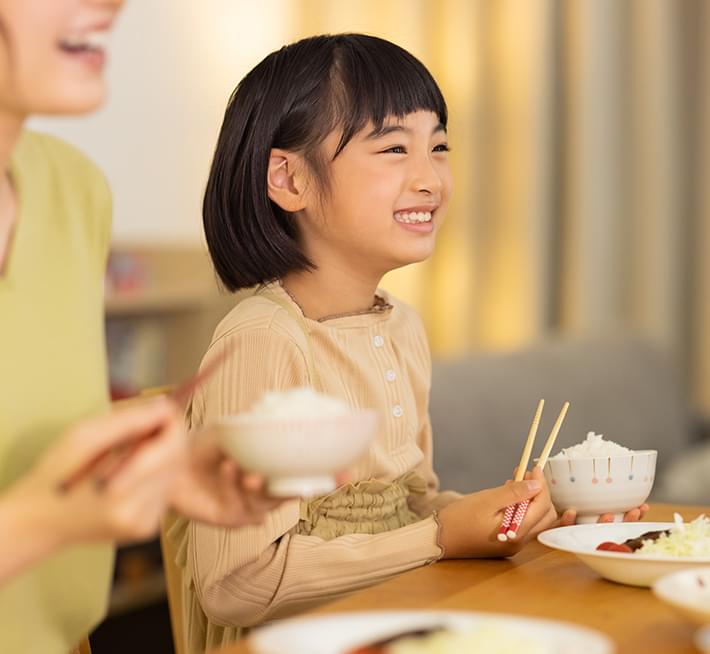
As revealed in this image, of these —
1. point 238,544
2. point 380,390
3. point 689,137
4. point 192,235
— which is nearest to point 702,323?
point 689,137

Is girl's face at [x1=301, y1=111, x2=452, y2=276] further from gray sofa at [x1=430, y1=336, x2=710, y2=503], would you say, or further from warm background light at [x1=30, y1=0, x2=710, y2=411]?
warm background light at [x1=30, y1=0, x2=710, y2=411]

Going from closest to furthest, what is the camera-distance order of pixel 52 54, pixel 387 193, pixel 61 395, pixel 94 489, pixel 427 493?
1. pixel 94 489
2. pixel 52 54
3. pixel 61 395
4. pixel 387 193
5. pixel 427 493

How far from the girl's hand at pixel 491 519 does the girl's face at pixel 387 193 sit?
0.33 metres

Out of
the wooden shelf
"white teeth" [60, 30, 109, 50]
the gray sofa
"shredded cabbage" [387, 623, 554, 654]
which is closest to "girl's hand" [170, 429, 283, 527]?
"shredded cabbage" [387, 623, 554, 654]

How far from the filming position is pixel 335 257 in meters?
1.46

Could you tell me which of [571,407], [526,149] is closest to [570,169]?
[526,149]

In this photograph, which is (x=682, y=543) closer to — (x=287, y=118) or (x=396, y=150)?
(x=396, y=150)

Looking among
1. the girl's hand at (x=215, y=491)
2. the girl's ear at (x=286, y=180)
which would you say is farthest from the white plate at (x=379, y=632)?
the girl's ear at (x=286, y=180)

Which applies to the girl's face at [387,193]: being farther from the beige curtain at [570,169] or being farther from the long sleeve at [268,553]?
the beige curtain at [570,169]

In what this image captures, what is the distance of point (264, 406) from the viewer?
0.86 metres

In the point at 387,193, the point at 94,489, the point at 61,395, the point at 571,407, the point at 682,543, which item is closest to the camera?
the point at 94,489

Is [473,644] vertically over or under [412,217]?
under

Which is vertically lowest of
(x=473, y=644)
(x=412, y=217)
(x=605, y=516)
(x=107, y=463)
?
(x=605, y=516)

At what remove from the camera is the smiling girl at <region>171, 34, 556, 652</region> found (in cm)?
129
